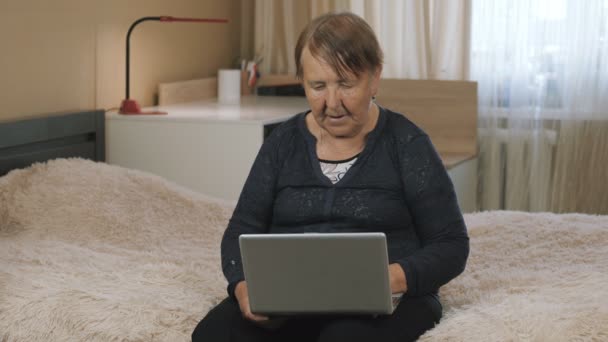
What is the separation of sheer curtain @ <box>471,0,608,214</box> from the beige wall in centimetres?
126

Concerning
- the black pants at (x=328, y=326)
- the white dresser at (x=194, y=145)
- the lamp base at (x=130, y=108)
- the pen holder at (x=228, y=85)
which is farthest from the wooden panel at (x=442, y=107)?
the black pants at (x=328, y=326)

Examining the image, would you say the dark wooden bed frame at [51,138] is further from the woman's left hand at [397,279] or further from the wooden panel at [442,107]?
the woman's left hand at [397,279]

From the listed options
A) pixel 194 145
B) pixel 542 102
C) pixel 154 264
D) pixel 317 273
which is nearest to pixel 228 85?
pixel 194 145

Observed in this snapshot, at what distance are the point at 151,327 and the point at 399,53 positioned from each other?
2.64 meters

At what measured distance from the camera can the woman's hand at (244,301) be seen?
1498mm

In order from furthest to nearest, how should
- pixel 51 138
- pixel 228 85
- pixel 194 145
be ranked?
pixel 228 85 < pixel 194 145 < pixel 51 138

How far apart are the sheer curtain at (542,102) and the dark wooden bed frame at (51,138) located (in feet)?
5.68

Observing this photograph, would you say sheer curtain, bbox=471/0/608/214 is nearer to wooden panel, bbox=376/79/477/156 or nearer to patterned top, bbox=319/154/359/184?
wooden panel, bbox=376/79/477/156

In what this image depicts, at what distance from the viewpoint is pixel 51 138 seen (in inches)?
116

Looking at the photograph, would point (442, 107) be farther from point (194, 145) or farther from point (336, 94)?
point (336, 94)

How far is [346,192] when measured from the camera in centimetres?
167

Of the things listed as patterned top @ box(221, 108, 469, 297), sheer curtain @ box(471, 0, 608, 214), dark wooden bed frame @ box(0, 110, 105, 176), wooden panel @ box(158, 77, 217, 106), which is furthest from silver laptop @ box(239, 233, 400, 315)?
sheer curtain @ box(471, 0, 608, 214)

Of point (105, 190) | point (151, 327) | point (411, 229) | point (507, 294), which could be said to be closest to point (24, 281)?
point (151, 327)

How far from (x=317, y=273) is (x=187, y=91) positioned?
2.58 m
